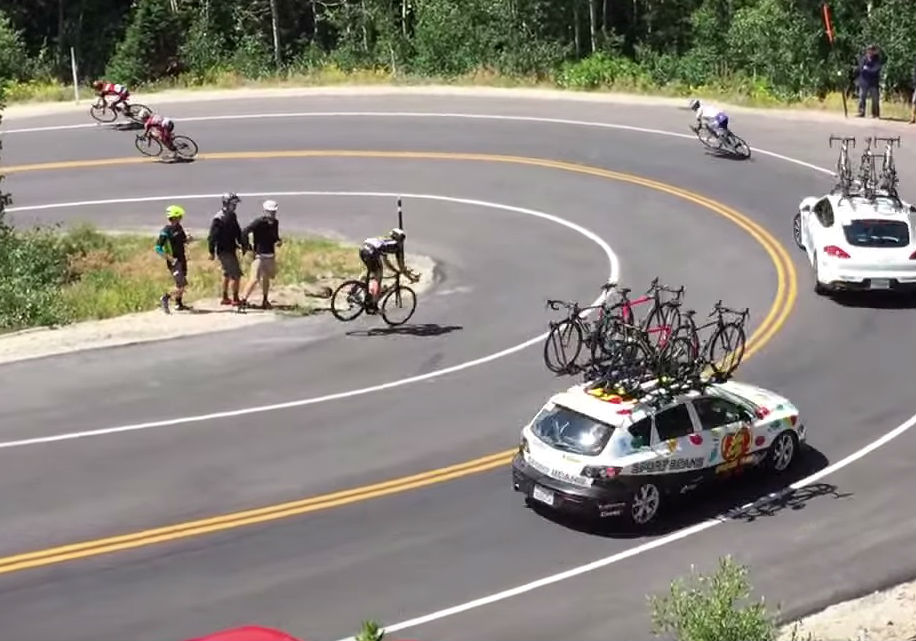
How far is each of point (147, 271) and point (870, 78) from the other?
2091 centimetres

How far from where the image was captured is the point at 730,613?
1204cm

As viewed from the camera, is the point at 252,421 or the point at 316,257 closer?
the point at 252,421

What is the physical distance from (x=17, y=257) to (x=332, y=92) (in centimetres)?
1903

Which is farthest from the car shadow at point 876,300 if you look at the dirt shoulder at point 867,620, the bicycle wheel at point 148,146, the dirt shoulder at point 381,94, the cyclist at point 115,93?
the cyclist at point 115,93

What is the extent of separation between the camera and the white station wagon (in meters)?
Result: 17.2

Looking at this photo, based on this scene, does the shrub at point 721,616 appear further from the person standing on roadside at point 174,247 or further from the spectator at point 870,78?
the spectator at point 870,78

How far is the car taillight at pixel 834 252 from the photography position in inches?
1038

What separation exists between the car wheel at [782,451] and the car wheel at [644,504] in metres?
2.16

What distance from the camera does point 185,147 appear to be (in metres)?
38.9

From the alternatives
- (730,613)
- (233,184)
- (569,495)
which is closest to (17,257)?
(233,184)

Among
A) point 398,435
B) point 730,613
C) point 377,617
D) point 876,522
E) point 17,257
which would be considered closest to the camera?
point 730,613

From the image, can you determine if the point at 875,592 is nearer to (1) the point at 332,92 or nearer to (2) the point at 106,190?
(2) the point at 106,190

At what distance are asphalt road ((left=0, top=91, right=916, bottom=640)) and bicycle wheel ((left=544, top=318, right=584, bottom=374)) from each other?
0.34 m

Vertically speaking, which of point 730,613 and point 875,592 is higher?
point 730,613
